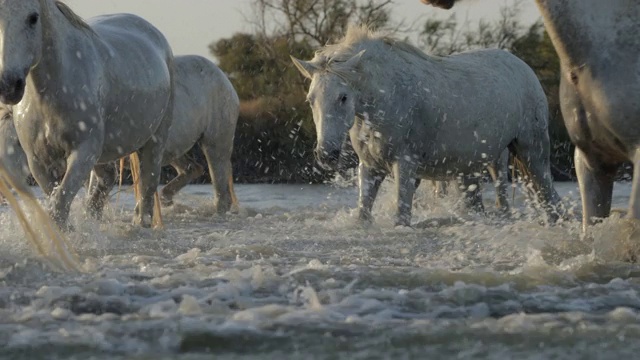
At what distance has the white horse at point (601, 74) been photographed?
562cm

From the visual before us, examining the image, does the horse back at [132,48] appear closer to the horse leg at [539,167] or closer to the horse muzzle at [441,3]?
the horse muzzle at [441,3]

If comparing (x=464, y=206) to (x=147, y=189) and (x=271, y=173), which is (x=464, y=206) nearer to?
(x=147, y=189)

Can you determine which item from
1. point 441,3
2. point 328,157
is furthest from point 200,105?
point 441,3

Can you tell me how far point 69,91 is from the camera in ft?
23.6

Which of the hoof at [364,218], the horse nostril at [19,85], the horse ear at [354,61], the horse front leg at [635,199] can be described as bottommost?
the hoof at [364,218]

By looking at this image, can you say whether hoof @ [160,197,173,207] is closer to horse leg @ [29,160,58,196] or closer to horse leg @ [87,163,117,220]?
horse leg @ [87,163,117,220]

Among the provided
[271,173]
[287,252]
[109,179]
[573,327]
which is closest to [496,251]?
[287,252]

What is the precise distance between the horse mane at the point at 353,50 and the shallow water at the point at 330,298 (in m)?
1.29

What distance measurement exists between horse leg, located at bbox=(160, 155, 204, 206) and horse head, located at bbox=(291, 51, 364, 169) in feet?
15.3

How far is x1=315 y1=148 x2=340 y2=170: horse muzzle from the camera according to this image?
848 cm

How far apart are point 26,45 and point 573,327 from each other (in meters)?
3.51

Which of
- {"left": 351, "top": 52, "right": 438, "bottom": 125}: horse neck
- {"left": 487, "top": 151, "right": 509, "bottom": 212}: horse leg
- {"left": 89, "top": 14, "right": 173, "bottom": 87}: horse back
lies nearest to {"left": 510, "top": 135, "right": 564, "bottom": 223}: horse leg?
{"left": 487, "top": 151, "right": 509, "bottom": 212}: horse leg

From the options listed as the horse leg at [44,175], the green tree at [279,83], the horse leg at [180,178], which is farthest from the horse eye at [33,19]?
the green tree at [279,83]

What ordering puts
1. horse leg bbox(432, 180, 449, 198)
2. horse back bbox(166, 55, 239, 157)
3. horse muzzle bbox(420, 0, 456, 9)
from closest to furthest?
A: horse muzzle bbox(420, 0, 456, 9) < horse leg bbox(432, 180, 449, 198) < horse back bbox(166, 55, 239, 157)
